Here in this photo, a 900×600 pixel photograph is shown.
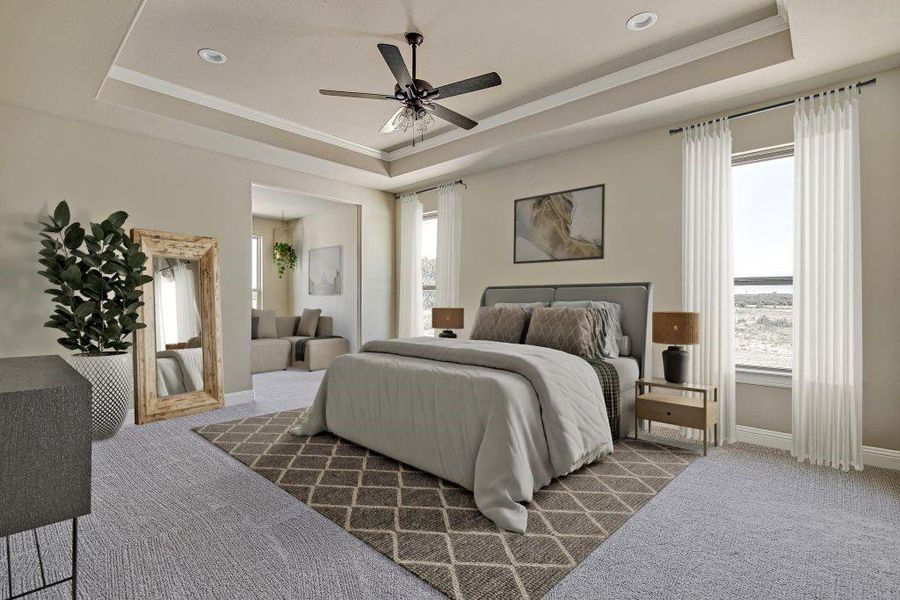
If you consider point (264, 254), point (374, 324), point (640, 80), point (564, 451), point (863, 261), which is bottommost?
point (564, 451)

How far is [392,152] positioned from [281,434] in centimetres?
352

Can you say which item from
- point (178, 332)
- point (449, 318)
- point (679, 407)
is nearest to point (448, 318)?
point (449, 318)

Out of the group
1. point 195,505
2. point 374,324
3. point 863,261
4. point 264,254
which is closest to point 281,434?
point 195,505

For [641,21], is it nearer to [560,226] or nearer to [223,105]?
[560,226]

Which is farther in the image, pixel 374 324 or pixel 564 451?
pixel 374 324

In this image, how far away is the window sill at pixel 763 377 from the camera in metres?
3.40

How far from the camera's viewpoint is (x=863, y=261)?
3.05 meters

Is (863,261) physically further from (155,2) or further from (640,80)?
(155,2)

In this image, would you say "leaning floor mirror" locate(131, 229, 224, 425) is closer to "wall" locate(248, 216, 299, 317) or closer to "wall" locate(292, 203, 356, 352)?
"wall" locate(292, 203, 356, 352)

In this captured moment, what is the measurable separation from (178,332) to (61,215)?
4.27ft

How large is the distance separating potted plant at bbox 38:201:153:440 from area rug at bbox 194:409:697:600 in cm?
83

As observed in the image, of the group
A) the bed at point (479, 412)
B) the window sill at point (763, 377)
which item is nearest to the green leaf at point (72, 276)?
the bed at point (479, 412)

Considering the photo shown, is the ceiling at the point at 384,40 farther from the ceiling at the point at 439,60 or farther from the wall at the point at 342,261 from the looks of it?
the wall at the point at 342,261

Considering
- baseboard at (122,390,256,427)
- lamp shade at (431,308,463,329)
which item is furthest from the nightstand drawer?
baseboard at (122,390,256,427)
